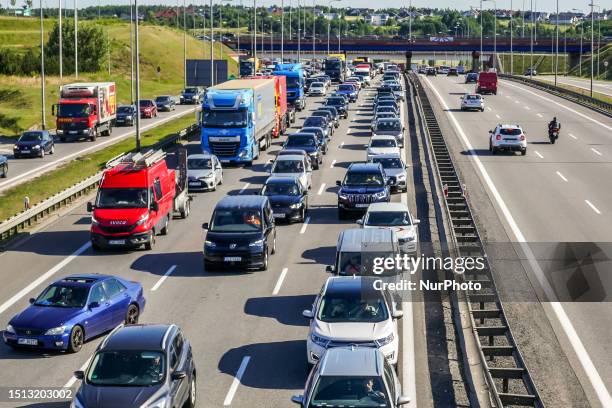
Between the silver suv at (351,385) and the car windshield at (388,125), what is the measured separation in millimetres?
43302

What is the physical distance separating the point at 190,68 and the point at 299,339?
74.3m

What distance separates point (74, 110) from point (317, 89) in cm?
3911

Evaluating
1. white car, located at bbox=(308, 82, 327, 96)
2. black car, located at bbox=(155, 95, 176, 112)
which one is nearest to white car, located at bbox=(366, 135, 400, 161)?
black car, located at bbox=(155, 95, 176, 112)

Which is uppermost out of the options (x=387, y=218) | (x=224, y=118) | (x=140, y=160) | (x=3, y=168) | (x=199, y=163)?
(x=224, y=118)

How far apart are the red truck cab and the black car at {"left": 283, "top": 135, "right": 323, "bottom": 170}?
58.4 feet

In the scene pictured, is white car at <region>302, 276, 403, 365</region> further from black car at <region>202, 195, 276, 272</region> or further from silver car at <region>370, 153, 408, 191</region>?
silver car at <region>370, 153, 408, 191</region>

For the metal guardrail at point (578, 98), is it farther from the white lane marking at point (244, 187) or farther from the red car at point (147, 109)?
the white lane marking at point (244, 187)

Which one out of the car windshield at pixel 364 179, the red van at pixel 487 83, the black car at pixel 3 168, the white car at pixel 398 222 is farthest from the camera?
the red van at pixel 487 83

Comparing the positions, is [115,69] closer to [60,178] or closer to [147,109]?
[147,109]

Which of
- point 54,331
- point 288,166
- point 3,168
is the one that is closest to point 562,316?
point 54,331

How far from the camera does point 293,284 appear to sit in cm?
2841

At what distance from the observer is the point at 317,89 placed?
4090 inches

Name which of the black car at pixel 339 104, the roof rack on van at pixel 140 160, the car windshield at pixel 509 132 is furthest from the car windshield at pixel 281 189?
the black car at pixel 339 104

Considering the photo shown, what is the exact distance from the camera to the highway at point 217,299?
2028cm
